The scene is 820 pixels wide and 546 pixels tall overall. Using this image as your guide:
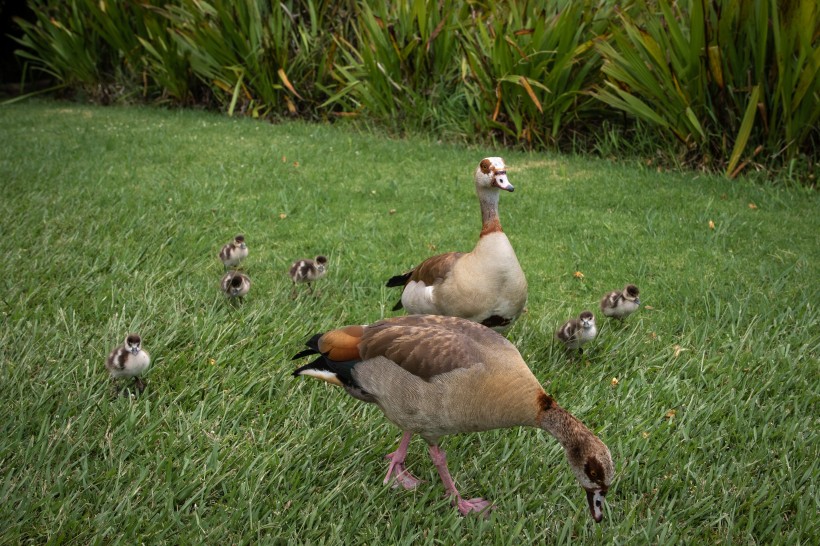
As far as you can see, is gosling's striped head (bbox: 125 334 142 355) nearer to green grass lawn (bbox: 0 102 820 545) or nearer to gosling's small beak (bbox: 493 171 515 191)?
green grass lawn (bbox: 0 102 820 545)

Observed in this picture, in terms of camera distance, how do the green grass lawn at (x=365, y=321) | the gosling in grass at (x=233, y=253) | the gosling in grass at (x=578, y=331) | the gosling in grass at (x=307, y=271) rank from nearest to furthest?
the green grass lawn at (x=365, y=321) < the gosling in grass at (x=578, y=331) < the gosling in grass at (x=307, y=271) < the gosling in grass at (x=233, y=253)

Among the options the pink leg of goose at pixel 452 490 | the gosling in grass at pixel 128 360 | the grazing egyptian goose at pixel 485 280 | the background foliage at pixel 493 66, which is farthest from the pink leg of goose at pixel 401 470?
the background foliage at pixel 493 66

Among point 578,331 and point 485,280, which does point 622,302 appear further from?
point 485,280

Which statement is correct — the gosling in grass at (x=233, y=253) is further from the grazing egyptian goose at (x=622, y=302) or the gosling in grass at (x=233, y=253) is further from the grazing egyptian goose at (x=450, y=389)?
the grazing egyptian goose at (x=622, y=302)

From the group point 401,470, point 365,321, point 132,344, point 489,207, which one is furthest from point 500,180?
point 132,344

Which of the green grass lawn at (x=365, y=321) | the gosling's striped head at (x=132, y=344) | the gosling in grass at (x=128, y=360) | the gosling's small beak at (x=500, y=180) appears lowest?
the green grass lawn at (x=365, y=321)

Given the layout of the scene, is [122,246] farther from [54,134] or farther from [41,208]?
[54,134]

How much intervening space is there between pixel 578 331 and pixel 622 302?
1.95 feet

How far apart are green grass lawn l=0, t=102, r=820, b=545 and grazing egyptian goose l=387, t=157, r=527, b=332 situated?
1.74 feet

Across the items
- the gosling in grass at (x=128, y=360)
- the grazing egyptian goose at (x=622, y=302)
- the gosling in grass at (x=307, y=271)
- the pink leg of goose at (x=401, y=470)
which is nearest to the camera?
the pink leg of goose at (x=401, y=470)

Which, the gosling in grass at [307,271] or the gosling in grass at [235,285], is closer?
the gosling in grass at [235,285]

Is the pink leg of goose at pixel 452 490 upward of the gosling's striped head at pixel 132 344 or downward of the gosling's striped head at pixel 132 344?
downward

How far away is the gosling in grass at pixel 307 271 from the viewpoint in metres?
5.24

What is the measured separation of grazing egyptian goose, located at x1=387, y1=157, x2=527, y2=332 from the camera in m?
4.16
